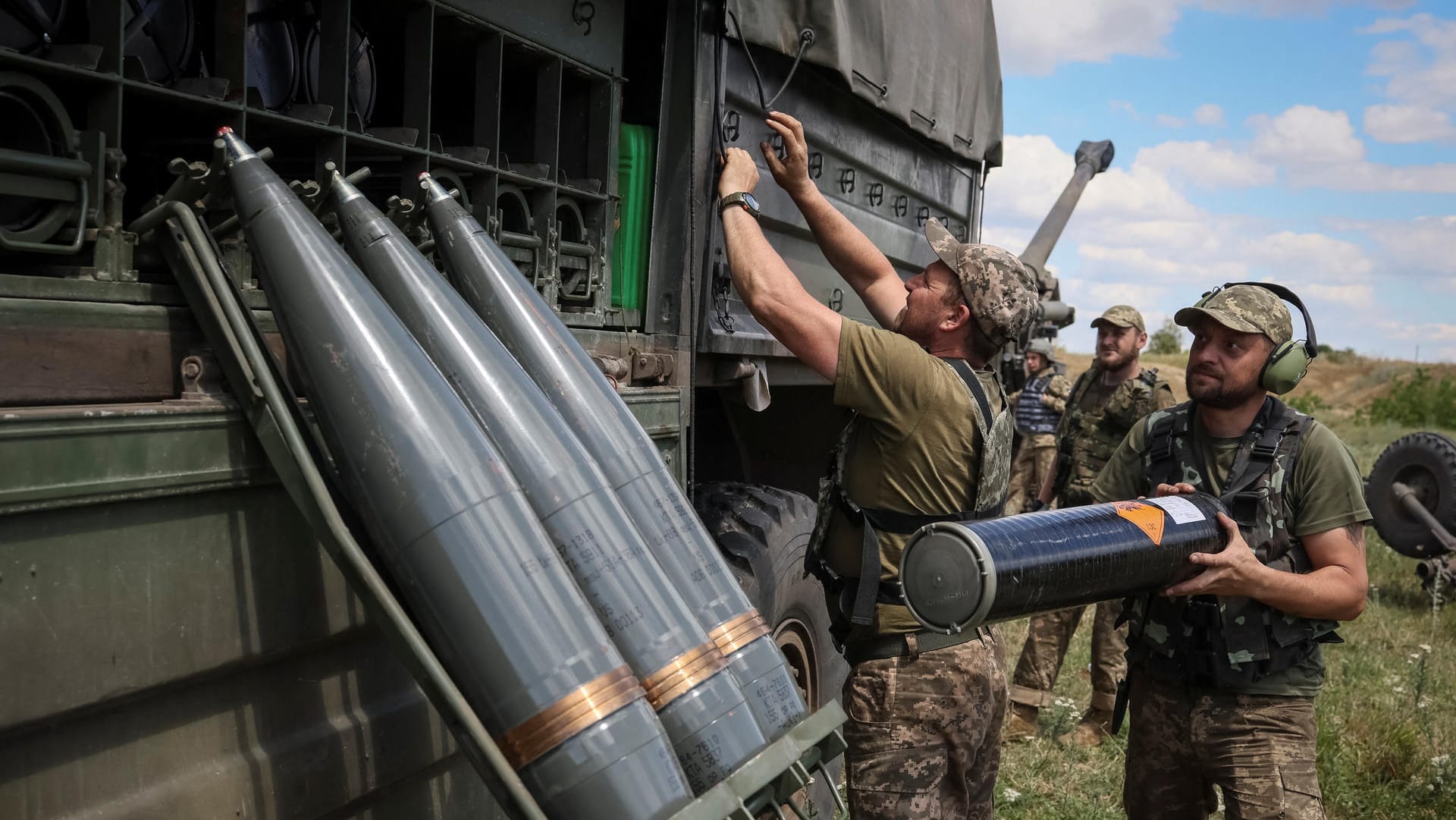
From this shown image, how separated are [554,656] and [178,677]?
2.04 ft

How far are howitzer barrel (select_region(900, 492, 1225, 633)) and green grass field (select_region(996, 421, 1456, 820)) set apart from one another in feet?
6.84

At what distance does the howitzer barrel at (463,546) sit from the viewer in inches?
77.8

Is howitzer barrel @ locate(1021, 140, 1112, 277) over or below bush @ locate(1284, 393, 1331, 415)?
over

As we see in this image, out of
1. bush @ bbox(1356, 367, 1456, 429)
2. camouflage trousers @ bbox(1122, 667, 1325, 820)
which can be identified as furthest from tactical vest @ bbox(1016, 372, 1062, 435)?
bush @ bbox(1356, 367, 1456, 429)

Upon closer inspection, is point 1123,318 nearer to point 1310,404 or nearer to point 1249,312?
point 1249,312

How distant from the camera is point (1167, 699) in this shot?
3260mm

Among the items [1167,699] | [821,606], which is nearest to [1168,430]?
[1167,699]

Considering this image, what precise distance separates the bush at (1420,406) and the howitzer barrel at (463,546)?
26541mm

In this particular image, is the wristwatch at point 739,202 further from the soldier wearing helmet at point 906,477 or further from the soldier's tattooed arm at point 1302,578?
the soldier's tattooed arm at point 1302,578

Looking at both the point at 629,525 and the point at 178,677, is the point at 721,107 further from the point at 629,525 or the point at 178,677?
the point at 178,677

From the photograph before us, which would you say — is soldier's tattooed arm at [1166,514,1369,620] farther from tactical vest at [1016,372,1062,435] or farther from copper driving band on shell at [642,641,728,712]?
tactical vest at [1016,372,1062,435]

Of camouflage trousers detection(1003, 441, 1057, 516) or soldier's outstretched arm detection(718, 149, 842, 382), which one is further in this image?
camouflage trousers detection(1003, 441, 1057, 516)

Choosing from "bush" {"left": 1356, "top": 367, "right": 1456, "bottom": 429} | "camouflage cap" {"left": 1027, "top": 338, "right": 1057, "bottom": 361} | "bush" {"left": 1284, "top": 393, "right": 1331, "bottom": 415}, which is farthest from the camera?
"bush" {"left": 1284, "top": 393, "right": 1331, "bottom": 415}

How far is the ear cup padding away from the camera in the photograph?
10.1 feet
